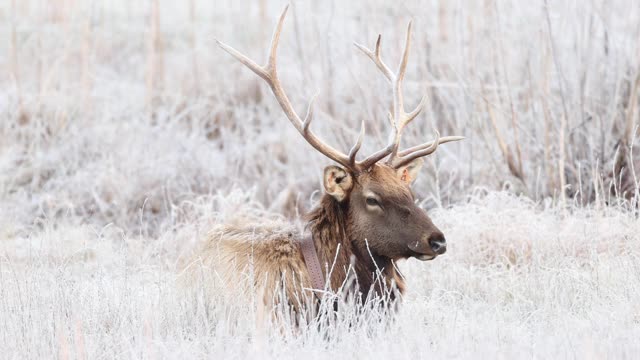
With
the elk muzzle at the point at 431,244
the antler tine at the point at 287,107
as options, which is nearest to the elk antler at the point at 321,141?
the antler tine at the point at 287,107

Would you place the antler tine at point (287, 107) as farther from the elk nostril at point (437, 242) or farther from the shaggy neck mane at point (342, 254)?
the elk nostril at point (437, 242)

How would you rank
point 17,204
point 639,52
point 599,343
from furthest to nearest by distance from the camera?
1. point 17,204
2. point 639,52
3. point 599,343

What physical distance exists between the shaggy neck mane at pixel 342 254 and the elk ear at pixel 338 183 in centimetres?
6

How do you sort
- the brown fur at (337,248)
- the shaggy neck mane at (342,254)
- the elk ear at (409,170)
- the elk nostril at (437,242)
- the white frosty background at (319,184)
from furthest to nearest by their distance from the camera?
the elk ear at (409,170) → the shaggy neck mane at (342,254) → the brown fur at (337,248) → the elk nostril at (437,242) → the white frosty background at (319,184)

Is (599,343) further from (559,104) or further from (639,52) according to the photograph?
(559,104)

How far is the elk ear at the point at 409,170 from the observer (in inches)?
175

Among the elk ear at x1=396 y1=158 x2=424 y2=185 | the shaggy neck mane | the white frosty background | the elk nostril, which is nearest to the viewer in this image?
the white frosty background

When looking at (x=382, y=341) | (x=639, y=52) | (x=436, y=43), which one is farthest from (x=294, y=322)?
(x=436, y=43)

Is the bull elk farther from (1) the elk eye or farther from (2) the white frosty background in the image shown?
(2) the white frosty background

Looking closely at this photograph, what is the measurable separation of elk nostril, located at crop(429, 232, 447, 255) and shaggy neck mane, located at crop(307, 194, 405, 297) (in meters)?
0.33

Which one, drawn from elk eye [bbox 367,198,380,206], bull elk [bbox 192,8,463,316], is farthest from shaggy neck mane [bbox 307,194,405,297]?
elk eye [bbox 367,198,380,206]

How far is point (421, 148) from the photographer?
15.6 ft

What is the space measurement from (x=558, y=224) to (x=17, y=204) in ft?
14.5

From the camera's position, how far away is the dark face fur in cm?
407
